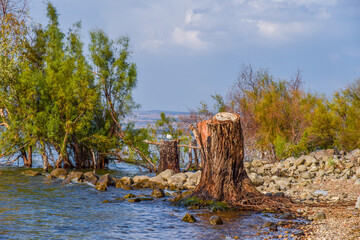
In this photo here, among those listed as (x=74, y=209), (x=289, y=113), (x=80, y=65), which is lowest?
(x=74, y=209)

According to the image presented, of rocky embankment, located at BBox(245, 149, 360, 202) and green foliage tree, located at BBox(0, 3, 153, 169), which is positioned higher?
green foliage tree, located at BBox(0, 3, 153, 169)

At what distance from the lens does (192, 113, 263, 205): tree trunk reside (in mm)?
10359

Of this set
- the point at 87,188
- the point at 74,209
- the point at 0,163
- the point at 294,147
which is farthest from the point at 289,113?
the point at 0,163

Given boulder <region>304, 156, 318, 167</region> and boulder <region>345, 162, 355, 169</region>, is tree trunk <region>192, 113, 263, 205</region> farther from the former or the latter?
boulder <region>304, 156, 318, 167</region>

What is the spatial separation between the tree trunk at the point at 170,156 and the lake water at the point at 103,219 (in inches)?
235

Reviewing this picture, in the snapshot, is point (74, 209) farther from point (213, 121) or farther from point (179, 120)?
point (179, 120)

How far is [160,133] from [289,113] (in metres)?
7.40

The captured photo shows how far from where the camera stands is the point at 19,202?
476 inches

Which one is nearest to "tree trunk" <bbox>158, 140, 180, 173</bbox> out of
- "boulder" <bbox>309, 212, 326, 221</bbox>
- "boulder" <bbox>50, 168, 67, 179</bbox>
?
"boulder" <bbox>50, 168, 67, 179</bbox>

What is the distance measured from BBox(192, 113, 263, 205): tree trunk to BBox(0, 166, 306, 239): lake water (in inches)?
25.2

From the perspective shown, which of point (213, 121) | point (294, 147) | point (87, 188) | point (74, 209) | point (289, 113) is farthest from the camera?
point (289, 113)

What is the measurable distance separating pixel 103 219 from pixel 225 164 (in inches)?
136

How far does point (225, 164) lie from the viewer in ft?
34.0

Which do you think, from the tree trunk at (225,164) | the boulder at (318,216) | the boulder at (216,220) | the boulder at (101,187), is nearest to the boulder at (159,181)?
the boulder at (101,187)
